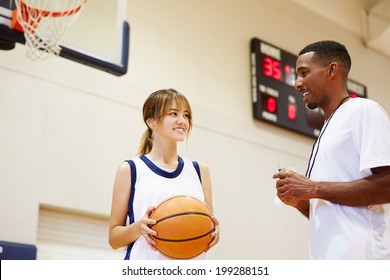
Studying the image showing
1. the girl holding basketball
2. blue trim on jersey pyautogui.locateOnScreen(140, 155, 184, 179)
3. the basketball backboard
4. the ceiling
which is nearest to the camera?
the girl holding basketball

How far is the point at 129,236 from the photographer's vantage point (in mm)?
2801

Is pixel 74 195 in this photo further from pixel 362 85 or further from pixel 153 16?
pixel 362 85

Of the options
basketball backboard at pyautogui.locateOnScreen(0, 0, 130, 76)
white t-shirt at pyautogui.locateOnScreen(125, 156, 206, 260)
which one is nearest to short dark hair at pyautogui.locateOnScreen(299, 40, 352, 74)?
white t-shirt at pyautogui.locateOnScreen(125, 156, 206, 260)

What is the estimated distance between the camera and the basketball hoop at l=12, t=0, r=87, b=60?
3980mm

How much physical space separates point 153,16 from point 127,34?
54.8 inches

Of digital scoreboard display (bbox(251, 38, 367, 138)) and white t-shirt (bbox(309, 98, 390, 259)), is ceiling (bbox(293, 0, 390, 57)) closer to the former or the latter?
digital scoreboard display (bbox(251, 38, 367, 138))

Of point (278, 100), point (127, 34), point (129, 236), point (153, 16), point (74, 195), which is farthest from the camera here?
point (278, 100)

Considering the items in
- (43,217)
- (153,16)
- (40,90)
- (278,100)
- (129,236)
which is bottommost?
(129,236)

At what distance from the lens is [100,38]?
4.69 metres

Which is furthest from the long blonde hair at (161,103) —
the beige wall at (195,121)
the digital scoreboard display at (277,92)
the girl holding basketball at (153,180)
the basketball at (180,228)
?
the digital scoreboard display at (277,92)

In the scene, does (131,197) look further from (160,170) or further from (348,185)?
(348,185)

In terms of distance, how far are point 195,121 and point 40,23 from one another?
2.29 meters

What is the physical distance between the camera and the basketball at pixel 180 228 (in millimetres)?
2689
